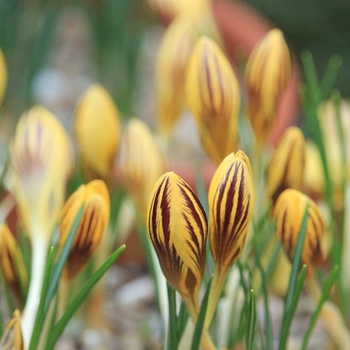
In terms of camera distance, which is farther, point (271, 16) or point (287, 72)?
point (271, 16)

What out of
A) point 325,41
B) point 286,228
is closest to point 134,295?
point 286,228

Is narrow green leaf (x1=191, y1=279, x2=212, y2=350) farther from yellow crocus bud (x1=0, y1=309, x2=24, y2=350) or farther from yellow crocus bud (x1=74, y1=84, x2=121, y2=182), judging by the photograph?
yellow crocus bud (x1=74, y1=84, x2=121, y2=182)

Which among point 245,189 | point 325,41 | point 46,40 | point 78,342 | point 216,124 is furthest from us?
point 325,41

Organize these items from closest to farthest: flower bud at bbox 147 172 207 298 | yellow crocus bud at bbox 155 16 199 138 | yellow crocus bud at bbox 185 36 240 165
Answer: flower bud at bbox 147 172 207 298 → yellow crocus bud at bbox 185 36 240 165 → yellow crocus bud at bbox 155 16 199 138

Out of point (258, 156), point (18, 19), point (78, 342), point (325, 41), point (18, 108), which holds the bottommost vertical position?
point (78, 342)

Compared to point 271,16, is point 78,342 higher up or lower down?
lower down

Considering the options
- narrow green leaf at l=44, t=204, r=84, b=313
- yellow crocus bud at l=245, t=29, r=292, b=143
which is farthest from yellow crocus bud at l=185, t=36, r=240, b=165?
narrow green leaf at l=44, t=204, r=84, b=313

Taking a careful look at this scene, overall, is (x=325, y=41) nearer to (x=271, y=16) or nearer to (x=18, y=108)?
(x=271, y=16)
